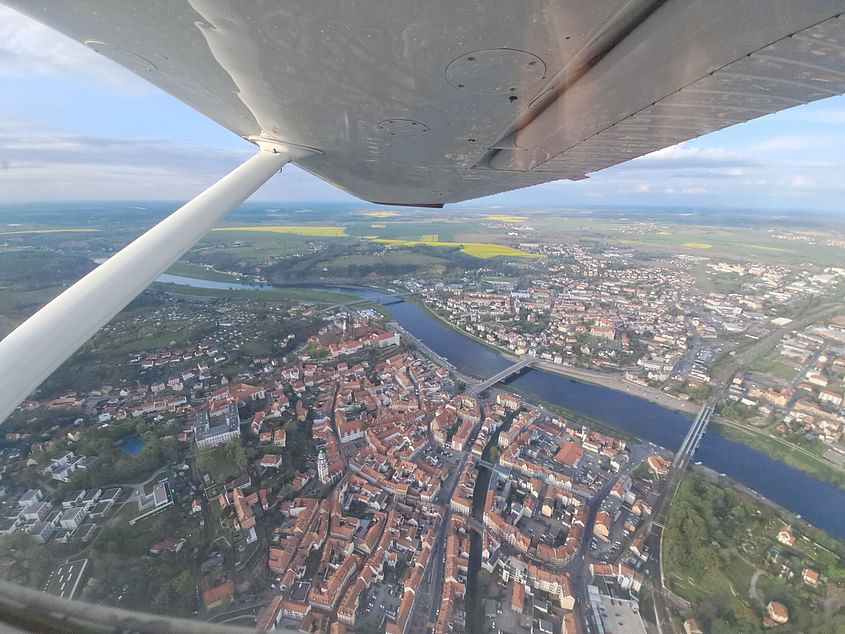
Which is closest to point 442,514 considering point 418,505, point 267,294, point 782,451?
point 418,505

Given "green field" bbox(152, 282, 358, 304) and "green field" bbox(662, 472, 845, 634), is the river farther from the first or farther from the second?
"green field" bbox(152, 282, 358, 304)

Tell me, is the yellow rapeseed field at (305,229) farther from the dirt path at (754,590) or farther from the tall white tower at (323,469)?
the dirt path at (754,590)

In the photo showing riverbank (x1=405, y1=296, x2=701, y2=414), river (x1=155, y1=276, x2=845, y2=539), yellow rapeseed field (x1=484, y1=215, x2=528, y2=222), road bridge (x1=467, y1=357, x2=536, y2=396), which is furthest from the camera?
yellow rapeseed field (x1=484, y1=215, x2=528, y2=222)

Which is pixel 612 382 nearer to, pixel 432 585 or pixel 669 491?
pixel 669 491

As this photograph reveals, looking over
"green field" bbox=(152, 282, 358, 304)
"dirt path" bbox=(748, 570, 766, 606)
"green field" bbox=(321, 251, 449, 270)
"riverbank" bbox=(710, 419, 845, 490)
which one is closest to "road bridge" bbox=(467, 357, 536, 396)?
"riverbank" bbox=(710, 419, 845, 490)

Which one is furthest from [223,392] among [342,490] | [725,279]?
[725,279]
